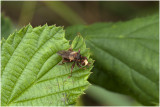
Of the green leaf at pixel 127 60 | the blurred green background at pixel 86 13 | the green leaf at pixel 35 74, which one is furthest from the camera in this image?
the blurred green background at pixel 86 13

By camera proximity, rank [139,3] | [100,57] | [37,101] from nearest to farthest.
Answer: [37,101]
[100,57]
[139,3]

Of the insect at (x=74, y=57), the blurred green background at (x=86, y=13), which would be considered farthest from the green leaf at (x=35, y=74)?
the blurred green background at (x=86, y=13)

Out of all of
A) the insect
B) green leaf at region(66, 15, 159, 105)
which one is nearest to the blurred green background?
green leaf at region(66, 15, 159, 105)

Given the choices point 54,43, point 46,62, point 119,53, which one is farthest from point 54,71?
point 119,53

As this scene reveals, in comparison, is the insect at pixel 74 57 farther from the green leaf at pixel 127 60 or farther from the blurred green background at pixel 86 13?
the blurred green background at pixel 86 13

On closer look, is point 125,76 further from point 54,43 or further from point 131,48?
point 54,43

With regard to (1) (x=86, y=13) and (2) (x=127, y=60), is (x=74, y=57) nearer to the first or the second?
(2) (x=127, y=60)
